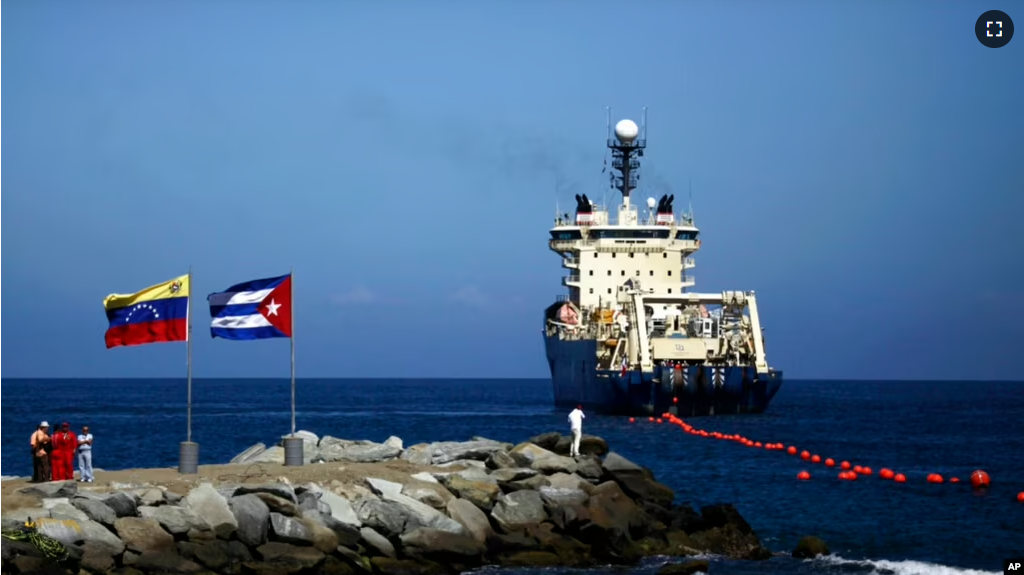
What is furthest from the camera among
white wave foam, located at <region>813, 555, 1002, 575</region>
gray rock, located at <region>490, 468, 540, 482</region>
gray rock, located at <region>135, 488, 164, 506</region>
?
gray rock, located at <region>490, 468, 540, 482</region>

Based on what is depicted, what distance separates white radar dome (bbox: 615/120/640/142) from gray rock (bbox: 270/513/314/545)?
213ft

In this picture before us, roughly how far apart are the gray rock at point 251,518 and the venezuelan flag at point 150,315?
14.2 ft

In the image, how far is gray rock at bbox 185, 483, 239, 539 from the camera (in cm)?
2381

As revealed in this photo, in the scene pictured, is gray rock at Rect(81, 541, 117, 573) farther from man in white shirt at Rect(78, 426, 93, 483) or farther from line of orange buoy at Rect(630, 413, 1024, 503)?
line of orange buoy at Rect(630, 413, 1024, 503)

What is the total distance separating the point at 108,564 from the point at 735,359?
164ft

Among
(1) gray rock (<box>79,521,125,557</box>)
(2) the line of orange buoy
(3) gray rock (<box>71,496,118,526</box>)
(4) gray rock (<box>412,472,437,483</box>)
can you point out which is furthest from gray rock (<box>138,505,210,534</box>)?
(2) the line of orange buoy

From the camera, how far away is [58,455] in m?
26.4

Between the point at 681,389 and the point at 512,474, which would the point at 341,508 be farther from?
the point at 681,389

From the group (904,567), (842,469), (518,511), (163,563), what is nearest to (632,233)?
(842,469)

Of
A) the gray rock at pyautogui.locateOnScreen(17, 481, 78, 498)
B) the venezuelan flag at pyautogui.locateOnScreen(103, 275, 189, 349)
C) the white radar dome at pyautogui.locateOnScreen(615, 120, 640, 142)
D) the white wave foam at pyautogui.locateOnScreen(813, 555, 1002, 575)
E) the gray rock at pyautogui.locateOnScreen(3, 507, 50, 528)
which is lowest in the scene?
the white wave foam at pyautogui.locateOnScreen(813, 555, 1002, 575)

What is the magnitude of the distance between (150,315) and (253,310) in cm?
196

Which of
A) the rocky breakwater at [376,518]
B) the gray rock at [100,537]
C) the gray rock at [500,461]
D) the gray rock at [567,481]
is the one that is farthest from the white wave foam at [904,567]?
→ the gray rock at [100,537]

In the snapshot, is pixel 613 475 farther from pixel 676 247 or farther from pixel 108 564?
pixel 676 247

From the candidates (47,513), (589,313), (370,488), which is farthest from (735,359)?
(47,513)
